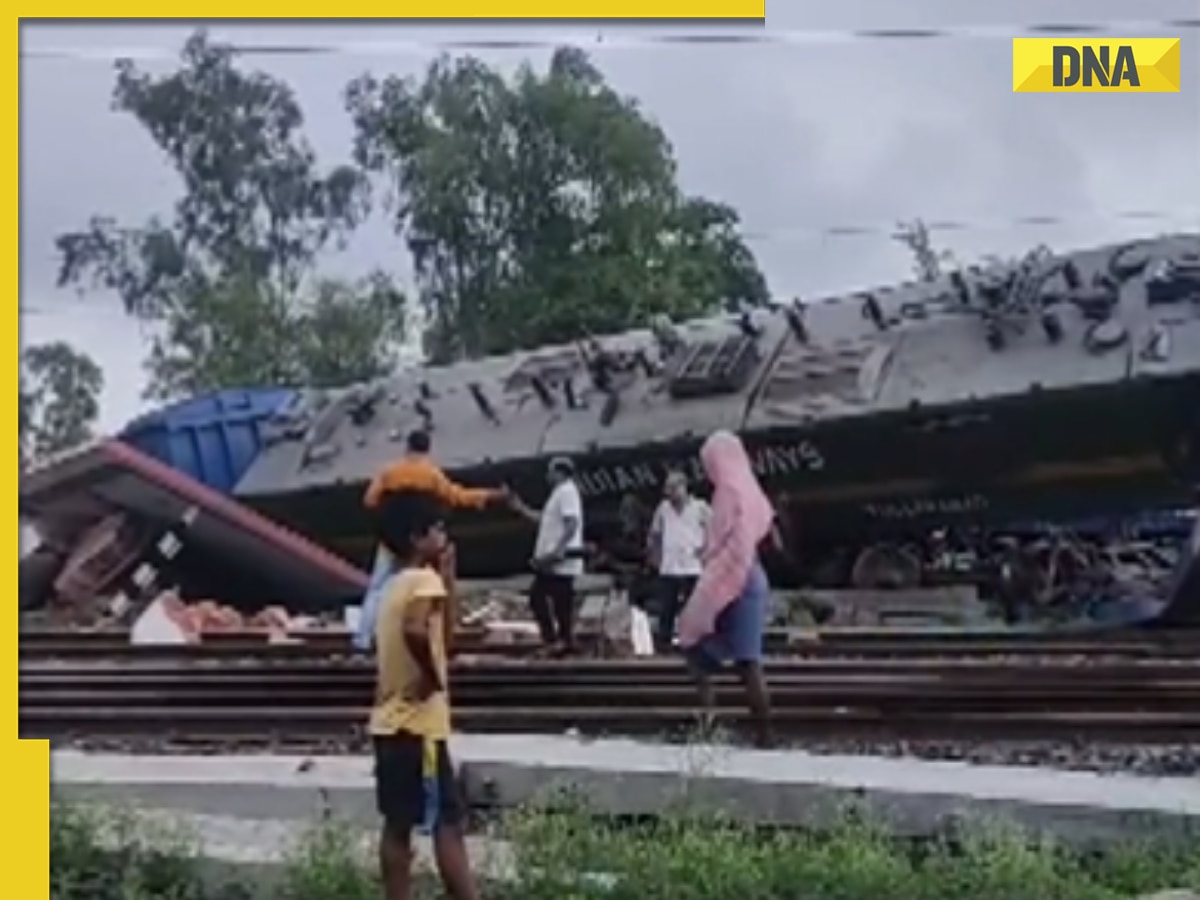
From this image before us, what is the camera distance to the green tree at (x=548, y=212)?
117 ft

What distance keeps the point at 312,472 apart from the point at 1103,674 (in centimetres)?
1196

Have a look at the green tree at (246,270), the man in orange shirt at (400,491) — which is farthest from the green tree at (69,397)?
the man in orange shirt at (400,491)

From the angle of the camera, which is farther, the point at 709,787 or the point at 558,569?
the point at 558,569

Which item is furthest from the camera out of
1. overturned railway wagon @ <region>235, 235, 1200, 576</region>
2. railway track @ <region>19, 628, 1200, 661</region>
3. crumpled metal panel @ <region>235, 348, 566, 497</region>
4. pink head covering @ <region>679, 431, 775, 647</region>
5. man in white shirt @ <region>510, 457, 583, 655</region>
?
crumpled metal panel @ <region>235, 348, 566, 497</region>

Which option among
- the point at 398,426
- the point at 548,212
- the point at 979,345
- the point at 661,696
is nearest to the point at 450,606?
the point at 661,696

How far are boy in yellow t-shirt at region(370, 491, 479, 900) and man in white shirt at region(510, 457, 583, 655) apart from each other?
25.3 feet

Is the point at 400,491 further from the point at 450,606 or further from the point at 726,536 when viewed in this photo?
the point at 726,536

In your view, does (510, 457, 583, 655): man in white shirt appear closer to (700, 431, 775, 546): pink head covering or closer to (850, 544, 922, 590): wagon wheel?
(700, 431, 775, 546): pink head covering

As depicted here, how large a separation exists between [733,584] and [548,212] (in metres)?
29.0

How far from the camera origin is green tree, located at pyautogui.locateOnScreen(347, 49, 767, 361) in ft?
→ 117

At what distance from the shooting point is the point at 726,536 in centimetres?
851

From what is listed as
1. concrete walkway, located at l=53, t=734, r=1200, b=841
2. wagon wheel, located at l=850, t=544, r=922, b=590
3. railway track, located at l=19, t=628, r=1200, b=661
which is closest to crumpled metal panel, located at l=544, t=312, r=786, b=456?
wagon wheel, located at l=850, t=544, r=922, b=590

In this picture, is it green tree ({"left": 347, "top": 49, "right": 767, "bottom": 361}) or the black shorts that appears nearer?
the black shorts

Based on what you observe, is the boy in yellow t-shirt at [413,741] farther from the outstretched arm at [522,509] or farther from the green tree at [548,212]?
the green tree at [548,212]
